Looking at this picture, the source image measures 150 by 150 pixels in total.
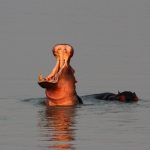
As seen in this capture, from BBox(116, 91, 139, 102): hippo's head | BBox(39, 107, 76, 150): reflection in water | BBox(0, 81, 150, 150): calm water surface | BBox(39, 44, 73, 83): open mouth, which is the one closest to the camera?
BBox(0, 81, 150, 150): calm water surface

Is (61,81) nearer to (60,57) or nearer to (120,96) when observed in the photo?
(60,57)

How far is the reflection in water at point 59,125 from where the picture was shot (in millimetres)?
19219

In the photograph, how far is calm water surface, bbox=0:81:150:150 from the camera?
62.6 ft

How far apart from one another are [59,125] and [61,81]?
3375 mm

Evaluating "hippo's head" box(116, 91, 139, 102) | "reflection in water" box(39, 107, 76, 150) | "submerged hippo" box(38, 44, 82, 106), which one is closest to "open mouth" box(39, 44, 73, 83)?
"submerged hippo" box(38, 44, 82, 106)

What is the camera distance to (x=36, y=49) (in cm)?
3622

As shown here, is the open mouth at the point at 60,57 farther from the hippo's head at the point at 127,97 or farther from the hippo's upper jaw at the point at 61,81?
the hippo's head at the point at 127,97

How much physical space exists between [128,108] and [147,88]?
372cm

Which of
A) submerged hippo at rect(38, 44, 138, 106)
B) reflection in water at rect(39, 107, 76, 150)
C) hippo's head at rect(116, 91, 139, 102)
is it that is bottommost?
reflection in water at rect(39, 107, 76, 150)

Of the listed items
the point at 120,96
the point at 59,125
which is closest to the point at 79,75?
the point at 120,96

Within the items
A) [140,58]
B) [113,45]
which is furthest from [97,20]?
[140,58]

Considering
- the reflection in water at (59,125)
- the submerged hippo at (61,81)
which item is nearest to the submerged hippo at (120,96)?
the submerged hippo at (61,81)

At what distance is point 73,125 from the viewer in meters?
21.7

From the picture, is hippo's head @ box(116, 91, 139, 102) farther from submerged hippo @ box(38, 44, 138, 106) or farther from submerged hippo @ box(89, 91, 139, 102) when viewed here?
submerged hippo @ box(38, 44, 138, 106)
